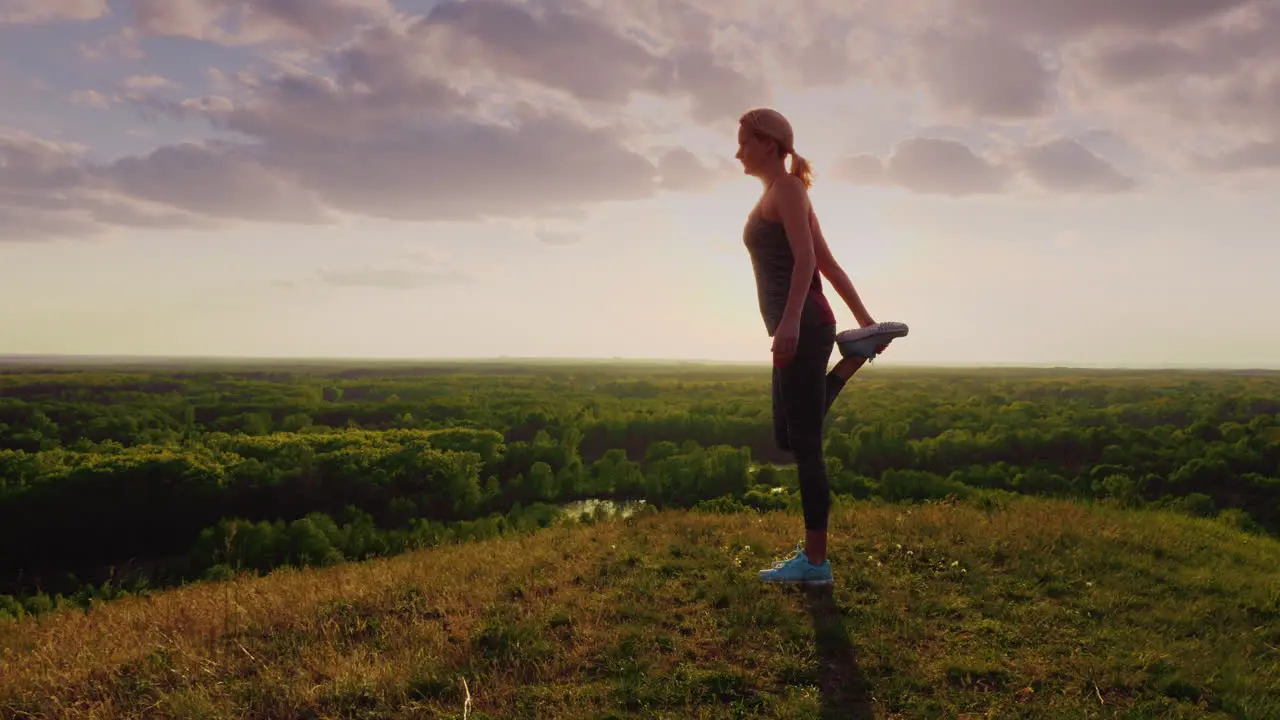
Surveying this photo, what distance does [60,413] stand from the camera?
38.8 m

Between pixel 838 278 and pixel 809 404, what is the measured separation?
1141mm

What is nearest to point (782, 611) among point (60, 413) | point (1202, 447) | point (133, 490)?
point (133, 490)

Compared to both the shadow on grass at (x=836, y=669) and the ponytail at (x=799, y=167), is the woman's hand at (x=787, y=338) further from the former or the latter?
the shadow on grass at (x=836, y=669)

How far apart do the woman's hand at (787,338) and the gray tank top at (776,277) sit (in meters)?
0.18

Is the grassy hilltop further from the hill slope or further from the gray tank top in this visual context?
the gray tank top

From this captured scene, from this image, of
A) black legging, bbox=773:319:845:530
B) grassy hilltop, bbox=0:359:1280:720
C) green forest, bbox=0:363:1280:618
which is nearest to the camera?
grassy hilltop, bbox=0:359:1280:720

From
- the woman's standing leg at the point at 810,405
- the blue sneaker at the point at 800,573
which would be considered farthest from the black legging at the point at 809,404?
the blue sneaker at the point at 800,573

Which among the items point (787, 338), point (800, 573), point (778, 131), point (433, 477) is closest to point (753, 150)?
point (778, 131)

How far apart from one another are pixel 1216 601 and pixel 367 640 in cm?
634

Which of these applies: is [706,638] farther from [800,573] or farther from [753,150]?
[753,150]

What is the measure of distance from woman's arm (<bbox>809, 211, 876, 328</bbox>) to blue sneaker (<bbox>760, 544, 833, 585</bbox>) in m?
1.91

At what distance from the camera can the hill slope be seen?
3.74 metres

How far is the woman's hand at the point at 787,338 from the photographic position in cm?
461

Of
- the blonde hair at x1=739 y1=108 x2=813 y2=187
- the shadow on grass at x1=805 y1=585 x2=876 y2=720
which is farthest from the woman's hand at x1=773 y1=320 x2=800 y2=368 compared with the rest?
the shadow on grass at x1=805 y1=585 x2=876 y2=720
